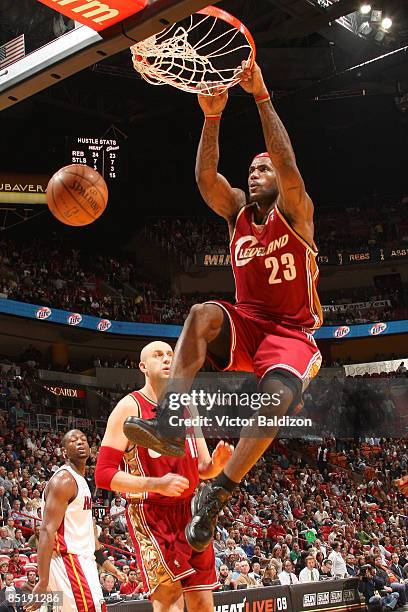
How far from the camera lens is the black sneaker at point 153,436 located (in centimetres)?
317

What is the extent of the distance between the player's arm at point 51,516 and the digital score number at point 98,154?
1565 centimetres

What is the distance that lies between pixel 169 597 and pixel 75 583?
108cm

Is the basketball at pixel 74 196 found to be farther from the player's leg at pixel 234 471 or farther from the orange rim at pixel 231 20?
the player's leg at pixel 234 471

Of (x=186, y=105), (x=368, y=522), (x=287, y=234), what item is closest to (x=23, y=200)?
(x=186, y=105)

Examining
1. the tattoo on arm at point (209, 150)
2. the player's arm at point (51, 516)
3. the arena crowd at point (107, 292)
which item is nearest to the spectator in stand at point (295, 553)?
the player's arm at point (51, 516)

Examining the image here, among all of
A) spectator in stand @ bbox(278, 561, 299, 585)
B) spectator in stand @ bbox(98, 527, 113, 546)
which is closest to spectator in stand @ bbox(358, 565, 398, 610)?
spectator in stand @ bbox(278, 561, 299, 585)

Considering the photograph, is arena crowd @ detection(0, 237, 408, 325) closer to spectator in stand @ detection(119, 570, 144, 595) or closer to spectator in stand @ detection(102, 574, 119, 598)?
spectator in stand @ detection(119, 570, 144, 595)

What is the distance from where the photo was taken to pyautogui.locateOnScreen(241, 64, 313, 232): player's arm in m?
3.59

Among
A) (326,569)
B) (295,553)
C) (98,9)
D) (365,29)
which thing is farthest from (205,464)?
(365,29)

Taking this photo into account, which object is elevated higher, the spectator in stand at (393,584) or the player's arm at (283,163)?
the player's arm at (283,163)

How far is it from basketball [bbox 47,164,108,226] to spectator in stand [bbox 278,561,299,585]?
718 cm

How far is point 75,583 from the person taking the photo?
5.14 metres

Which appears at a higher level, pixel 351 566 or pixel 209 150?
pixel 209 150

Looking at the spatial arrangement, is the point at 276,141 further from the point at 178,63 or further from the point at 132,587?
the point at 132,587
